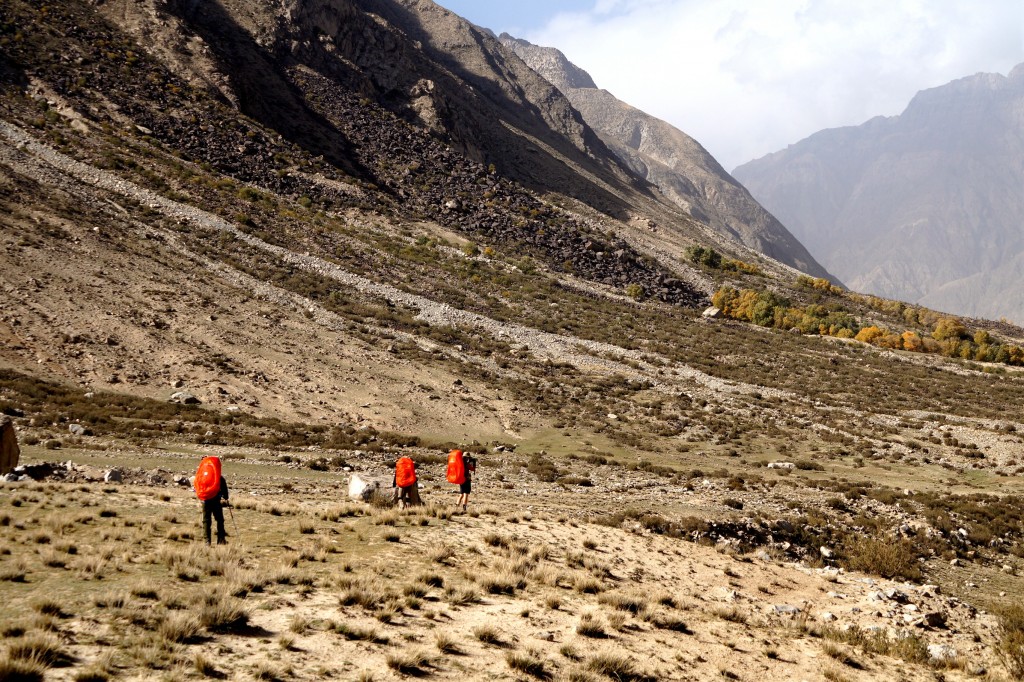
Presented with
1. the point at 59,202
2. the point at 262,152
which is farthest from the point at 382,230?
the point at 59,202

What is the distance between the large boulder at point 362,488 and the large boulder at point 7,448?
829 centimetres

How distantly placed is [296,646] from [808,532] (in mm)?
15960

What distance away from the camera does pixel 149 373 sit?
26.2m

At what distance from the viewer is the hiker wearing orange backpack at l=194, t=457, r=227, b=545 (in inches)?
420

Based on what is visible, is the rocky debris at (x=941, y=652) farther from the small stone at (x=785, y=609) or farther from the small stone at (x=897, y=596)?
the small stone at (x=897, y=596)

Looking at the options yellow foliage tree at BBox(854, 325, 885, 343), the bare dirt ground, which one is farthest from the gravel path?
yellow foliage tree at BBox(854, 325, 885, 343)

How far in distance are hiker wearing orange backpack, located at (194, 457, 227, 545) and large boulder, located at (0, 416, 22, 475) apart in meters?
7.30

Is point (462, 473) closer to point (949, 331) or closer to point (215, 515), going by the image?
point (215, 515)

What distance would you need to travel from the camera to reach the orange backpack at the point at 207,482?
1064 centimetres

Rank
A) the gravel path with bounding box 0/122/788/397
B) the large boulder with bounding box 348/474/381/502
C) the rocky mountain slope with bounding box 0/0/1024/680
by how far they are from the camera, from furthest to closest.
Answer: the gravel path with bounding box 0/122/788/397, the large boulder with bounding box 348/474/381/502, the rocky mountain slope with bounding box 0/0/1024/680

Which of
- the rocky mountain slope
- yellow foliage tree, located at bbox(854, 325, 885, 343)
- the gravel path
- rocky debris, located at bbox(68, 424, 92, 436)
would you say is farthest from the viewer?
yellow foliage tree, located at bbox(854, 325, 885, 343)

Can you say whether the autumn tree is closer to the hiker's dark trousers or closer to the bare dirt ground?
the bare dirt ground

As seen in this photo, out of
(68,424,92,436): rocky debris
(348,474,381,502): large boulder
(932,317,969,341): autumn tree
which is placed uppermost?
(932,317,969,341): autumn tree

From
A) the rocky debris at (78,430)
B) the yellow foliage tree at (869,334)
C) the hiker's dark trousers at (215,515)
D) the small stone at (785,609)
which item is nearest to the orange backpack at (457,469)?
the hiker's dark trousers at (215,515)
